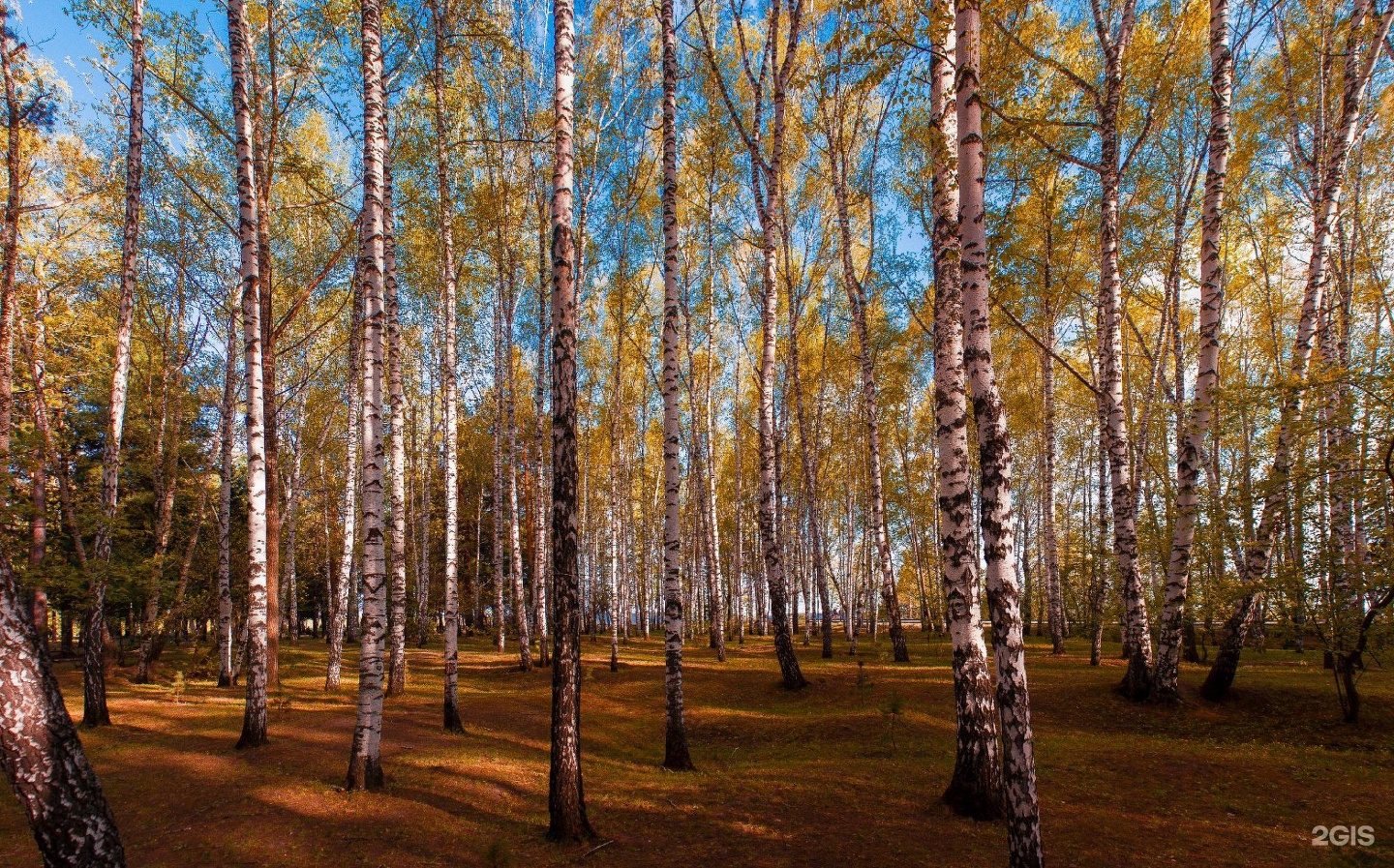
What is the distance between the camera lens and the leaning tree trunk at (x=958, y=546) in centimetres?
632

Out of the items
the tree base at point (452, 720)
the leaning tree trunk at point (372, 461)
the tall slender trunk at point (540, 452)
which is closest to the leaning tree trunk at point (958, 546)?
the leaning tree trunk at point (372, 461)

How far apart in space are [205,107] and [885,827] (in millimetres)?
20860

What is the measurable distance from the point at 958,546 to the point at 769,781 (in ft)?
14.2

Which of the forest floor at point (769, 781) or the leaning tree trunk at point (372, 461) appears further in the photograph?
the leaning tree trunk at point (372, 461)

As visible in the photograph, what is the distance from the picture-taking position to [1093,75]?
17.0 m

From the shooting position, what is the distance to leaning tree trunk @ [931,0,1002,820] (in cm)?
632

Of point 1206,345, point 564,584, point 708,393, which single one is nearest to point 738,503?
point 708,393

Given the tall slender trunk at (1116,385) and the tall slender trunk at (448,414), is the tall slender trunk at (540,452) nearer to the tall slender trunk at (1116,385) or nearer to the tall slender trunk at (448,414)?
the tall slender trunk at (448,414)

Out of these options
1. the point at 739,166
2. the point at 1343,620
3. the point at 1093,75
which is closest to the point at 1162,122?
the point at 1093,75

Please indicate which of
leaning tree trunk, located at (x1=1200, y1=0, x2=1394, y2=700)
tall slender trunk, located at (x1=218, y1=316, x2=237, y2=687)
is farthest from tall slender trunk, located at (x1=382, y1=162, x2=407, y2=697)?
leaning tree trunk, located at (x1=1200, y1=0, x2=1394, y2=700)

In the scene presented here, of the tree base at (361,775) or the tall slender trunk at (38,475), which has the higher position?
the tall slender trunk at (38,475)

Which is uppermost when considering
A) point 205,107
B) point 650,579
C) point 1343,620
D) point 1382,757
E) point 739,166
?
point 739,166

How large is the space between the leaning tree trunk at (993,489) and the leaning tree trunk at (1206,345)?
296 inches

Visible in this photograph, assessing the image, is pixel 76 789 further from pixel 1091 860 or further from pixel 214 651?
pixel 214 651
